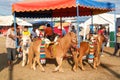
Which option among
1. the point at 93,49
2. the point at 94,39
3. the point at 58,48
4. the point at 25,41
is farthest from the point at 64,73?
the point at 25,41

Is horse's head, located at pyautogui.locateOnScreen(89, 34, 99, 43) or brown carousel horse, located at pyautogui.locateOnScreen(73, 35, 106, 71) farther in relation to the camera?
horse's head, located at pyautogui.locateOnScreen(89, 34, 99, 43)

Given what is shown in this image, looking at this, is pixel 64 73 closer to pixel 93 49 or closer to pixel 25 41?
pixel 93 49

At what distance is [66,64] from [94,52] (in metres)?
1.46

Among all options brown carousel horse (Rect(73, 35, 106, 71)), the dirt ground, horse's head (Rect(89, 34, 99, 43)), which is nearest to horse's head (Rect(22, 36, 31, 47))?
the dirt ground

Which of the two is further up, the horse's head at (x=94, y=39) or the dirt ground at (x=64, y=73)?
the horse's head at (x=94, y=39)

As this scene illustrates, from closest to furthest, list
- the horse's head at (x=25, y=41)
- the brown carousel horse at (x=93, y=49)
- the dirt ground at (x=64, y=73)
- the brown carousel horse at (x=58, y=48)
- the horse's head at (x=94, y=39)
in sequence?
the dirt ground at (x=64, y=73) < the brown carousel horse at (x=58, y=48) < the brown carousel horse at (x=93, y=49) < the horse's head at (x=94, y=39) < the horse's head at (x=25, y=41)

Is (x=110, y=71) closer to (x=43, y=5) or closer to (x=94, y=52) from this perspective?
(x=94, y=52)

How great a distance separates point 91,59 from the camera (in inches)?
511

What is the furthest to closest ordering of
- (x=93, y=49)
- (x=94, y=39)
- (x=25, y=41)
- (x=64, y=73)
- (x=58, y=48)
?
(x=25, y=41) → (x=94, y=39) → (x=93, y=49) → (x=58, y=48) → (x=64, y=73)

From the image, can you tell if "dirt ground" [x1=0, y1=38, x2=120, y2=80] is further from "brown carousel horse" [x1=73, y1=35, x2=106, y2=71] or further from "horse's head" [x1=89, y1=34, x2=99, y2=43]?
"horse's head" [x1=89, y1=34, x2=99, y2=43]

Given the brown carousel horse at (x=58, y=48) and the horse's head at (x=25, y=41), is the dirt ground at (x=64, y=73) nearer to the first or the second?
the brown carousel horse at (x=58, y=48)

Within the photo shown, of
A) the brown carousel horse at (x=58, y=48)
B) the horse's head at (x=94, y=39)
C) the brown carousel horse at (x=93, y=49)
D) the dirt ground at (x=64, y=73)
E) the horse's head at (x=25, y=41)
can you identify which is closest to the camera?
the dirt ground at (x=64, y=73)

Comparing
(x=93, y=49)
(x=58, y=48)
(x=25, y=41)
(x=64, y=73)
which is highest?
(x=25, y=41)

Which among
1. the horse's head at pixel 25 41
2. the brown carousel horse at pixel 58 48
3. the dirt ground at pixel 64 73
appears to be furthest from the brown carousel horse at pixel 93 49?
the horse's head at pixel 25 41
